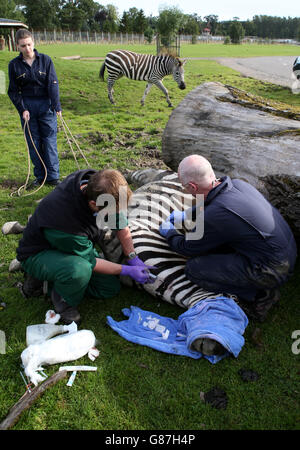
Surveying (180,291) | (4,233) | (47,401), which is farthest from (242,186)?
(4,233)

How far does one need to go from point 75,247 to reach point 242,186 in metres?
1.56

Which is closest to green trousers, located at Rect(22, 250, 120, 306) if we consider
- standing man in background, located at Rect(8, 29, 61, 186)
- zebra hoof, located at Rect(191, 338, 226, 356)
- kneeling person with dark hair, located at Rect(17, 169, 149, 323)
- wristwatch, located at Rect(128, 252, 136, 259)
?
kneeling person with dark hair, located at Rect(17, 169, 149, 323)

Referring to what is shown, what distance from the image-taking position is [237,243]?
3117 millimetres

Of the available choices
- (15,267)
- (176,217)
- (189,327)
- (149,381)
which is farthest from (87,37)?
(149,381)

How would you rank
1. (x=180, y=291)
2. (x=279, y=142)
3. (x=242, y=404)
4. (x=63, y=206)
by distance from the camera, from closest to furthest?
(x=242, y=404), (x=63, y=206), (x=180, y=291), (x=279, y=142)

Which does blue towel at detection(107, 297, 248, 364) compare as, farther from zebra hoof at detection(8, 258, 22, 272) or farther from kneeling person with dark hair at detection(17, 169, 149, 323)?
Result: zebra hoof at detection(8, 258, 22, 272)

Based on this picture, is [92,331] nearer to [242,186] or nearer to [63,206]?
Result: [63,206]

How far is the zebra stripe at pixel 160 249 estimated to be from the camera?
3402 millimetres

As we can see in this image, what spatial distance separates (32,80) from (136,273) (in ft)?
12.4

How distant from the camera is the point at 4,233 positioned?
4.62m

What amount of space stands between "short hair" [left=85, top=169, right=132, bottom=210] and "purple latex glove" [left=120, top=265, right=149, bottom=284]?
33.4 inches

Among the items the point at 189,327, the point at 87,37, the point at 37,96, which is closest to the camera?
the point at 189,327

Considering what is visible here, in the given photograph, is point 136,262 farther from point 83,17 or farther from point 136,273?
point 83,17
